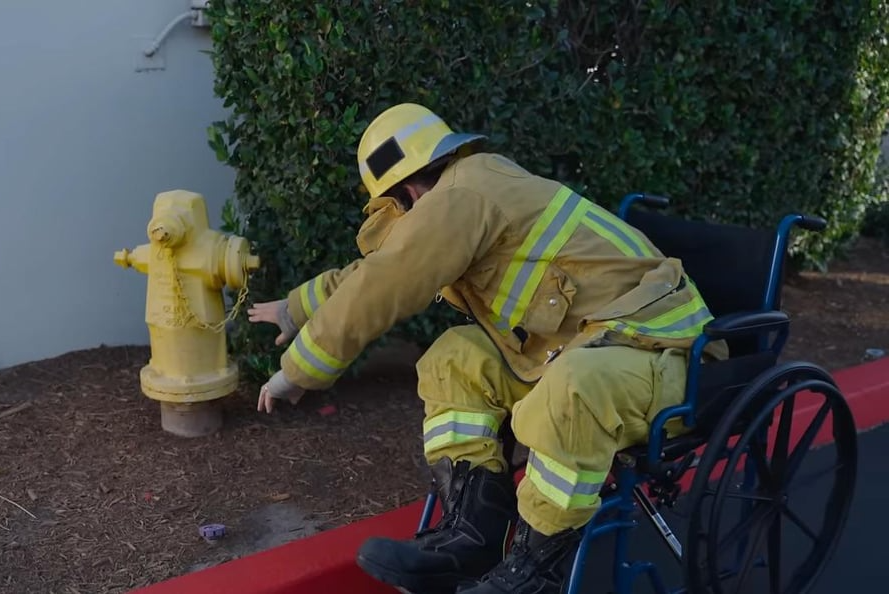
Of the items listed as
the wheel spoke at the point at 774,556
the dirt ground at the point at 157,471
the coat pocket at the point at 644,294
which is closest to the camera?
the coat pocket at the point at 644,294

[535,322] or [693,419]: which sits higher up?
[535,322]

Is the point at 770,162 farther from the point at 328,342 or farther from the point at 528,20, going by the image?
the point at 328,342

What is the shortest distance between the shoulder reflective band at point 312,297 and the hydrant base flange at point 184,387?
901mm

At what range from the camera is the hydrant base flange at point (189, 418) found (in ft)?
12.0

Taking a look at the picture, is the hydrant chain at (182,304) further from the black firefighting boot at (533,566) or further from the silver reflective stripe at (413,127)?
the black firefighting boot at (533,566)

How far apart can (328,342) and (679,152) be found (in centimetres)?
273

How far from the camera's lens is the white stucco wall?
4062mm

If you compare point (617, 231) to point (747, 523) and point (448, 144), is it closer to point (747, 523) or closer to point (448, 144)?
point (448, 144)

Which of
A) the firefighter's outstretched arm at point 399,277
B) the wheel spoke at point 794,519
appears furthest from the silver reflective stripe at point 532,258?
the wheel spoke at point 794,519

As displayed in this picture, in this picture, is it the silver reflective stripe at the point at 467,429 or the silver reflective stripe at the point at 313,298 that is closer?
the silver reflective stripe at the point at 467,429

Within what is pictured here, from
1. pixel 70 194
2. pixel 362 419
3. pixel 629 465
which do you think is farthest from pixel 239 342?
pixel 629 465

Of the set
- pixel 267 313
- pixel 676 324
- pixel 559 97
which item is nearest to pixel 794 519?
pixel 676 324

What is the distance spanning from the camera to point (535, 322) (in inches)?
104

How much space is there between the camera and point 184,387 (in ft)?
11.6
